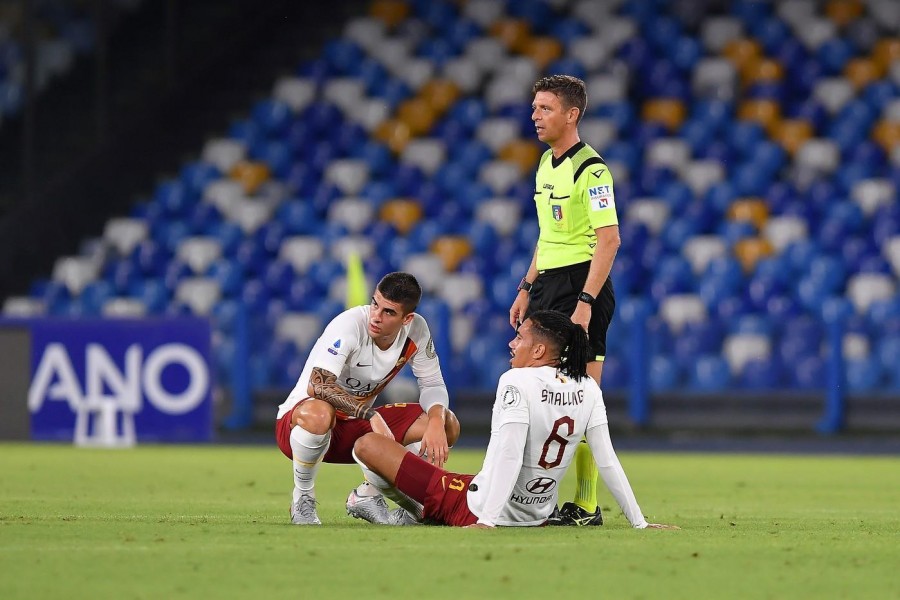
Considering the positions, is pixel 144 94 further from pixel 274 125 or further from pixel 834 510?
pixel 834 510

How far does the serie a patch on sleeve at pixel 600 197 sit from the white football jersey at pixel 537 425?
89 centimetres

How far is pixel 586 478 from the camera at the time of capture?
6.93 metres

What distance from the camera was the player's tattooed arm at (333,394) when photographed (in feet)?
22.2

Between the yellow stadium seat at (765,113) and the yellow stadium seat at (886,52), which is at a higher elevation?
the yellow stadium seat at (886,52)

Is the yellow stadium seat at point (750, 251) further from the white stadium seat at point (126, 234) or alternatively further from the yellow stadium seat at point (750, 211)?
the white stadium seat at point (126, 234)

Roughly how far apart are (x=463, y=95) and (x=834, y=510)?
11.5m

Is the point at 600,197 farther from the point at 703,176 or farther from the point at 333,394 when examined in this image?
the point at 703,176

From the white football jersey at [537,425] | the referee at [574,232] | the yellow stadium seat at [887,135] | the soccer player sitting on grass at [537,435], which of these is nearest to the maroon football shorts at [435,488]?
the soccer player sitting on grass at [537,435]

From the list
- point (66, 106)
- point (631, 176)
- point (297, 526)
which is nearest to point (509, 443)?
point (297, 526)

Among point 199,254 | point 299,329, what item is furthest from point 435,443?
point 199,254

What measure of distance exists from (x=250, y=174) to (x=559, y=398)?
1314 cm

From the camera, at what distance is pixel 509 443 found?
6156 millimetres

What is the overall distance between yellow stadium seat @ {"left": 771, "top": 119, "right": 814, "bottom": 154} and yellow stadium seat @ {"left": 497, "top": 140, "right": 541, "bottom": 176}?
8.89 feet

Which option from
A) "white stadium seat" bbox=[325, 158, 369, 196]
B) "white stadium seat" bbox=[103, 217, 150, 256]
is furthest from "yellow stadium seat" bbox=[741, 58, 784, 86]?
"white stadium seat" bbox=[103, 217, 150, 256]
